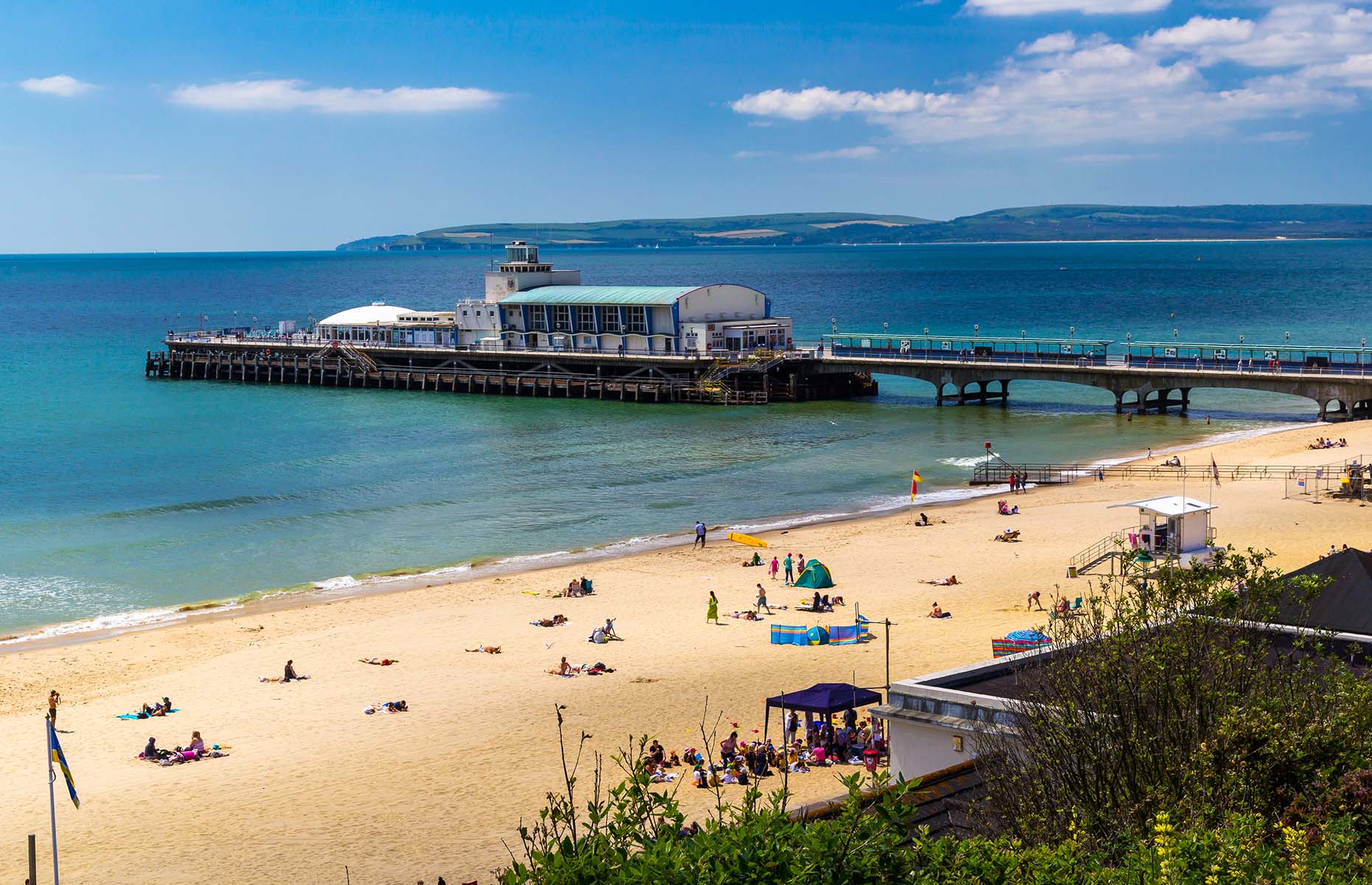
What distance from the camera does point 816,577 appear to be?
34.2 m

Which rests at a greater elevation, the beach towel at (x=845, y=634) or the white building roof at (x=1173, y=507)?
the white building roof at (x=1173, y=507)

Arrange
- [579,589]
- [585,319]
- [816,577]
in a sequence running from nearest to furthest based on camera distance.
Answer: [816,577], [579,589], [585,319]

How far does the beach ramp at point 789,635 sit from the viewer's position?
28906 millimetres

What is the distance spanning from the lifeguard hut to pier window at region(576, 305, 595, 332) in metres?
50.3

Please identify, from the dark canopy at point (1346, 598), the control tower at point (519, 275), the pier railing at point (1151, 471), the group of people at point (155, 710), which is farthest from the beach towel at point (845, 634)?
the control tower at point (519, 275)

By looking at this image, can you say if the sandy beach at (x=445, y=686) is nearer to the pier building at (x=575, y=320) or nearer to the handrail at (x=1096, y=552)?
the handrail at (x=1096, y=552)

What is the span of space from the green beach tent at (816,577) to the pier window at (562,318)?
48801 millimetres

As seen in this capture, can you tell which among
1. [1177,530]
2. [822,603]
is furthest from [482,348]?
[1177,530]

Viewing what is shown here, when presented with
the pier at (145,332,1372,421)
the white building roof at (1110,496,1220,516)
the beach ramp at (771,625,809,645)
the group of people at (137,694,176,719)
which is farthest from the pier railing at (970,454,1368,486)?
the group of people at (137,694,176,719)

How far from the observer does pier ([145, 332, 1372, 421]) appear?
206ft

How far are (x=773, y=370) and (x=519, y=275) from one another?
19845 mm

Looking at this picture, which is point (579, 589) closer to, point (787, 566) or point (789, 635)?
point (787, 566)

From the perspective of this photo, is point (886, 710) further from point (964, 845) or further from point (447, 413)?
point (447, 413)

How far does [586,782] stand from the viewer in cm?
2144
